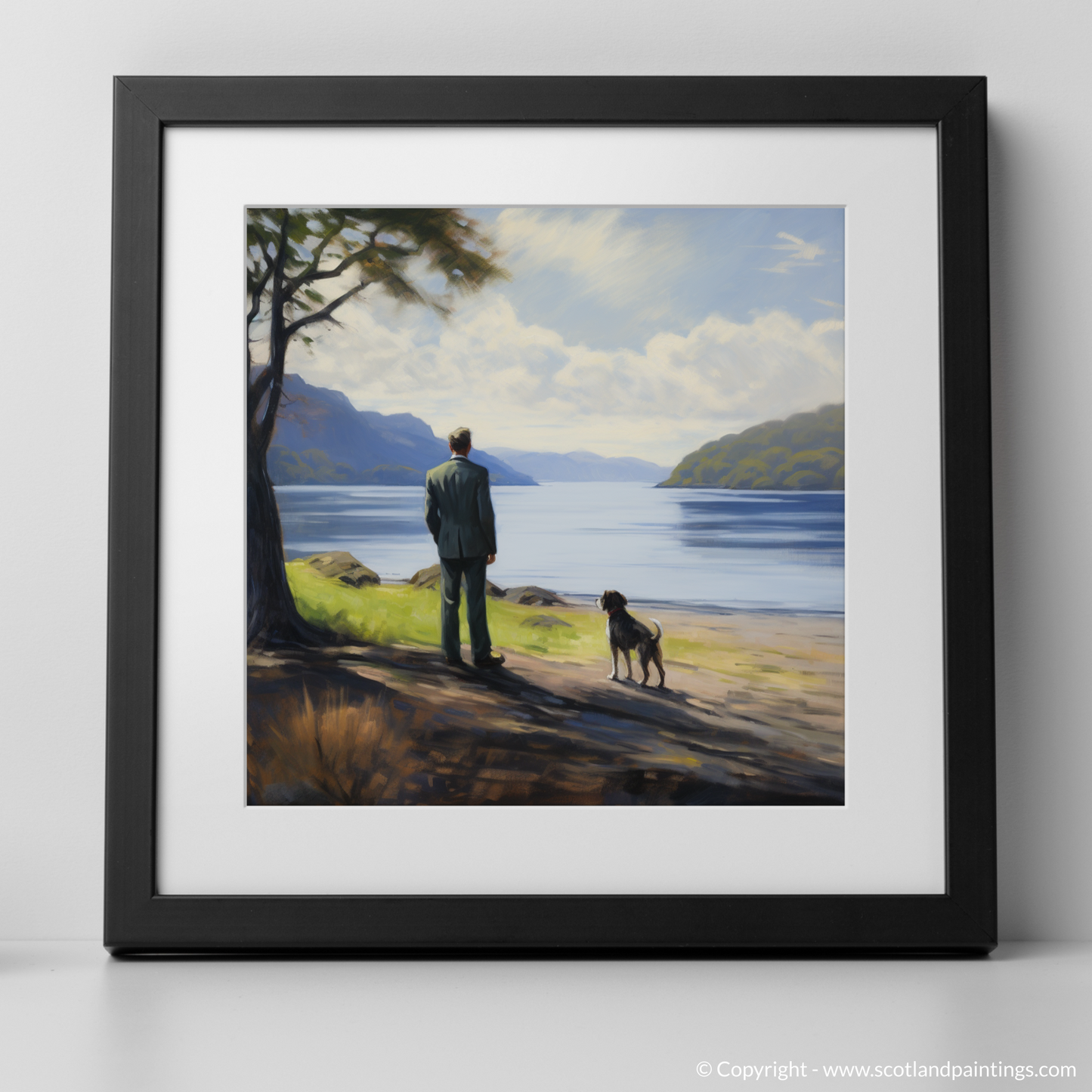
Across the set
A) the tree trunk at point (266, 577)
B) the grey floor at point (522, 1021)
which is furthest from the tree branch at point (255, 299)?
the grey floor at point (522, 1021)

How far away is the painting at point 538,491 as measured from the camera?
0.92m

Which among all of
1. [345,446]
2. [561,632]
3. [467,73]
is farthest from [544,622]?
[467,73]

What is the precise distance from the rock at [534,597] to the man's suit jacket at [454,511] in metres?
0.06

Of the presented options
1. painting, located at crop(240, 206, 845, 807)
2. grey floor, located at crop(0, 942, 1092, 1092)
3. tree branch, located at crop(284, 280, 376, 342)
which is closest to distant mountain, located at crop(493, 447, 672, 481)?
painting, located at crop(240, 206, 845, 807)

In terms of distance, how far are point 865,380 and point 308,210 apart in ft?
2.06

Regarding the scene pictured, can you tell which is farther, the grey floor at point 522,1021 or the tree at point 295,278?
the tree at point 295,278

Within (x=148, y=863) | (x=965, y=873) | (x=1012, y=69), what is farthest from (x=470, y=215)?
(x=965, y=873)

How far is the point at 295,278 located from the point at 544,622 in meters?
0.46

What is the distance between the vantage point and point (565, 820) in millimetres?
907

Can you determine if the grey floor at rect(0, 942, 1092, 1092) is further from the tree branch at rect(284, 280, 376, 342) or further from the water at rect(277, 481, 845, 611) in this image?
the tree branch at rect(284, 280, 376, 342)

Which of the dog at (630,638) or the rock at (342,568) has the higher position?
the rock at (342,568)

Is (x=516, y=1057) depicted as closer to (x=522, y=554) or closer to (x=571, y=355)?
(x=522, y=554)

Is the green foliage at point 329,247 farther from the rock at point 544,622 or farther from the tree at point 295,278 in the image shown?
the rock at point 544,622

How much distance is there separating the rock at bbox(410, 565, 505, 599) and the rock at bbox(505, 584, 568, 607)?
11 millimetres
